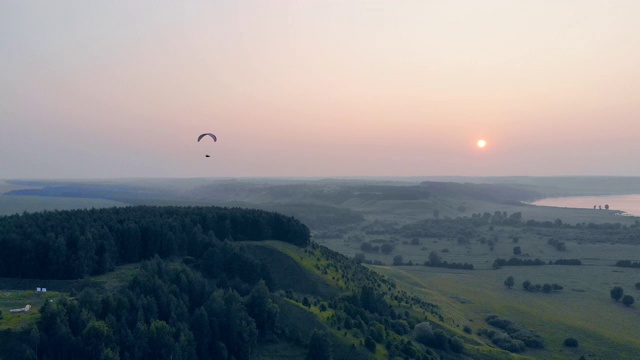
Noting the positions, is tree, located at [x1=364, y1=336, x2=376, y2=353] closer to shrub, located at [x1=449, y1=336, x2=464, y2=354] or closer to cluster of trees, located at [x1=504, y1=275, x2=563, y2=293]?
shrub, located at [x1=449, y1=336, x2=464, y2=354]

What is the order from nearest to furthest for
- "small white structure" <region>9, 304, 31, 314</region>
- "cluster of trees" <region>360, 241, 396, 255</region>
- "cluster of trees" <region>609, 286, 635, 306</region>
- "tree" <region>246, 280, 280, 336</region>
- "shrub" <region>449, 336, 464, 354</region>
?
"small white structure" <region>9, 304, 31, 314</region>
"tree" <region>246, 280, 280, 336</region>
"shrub" <region>449, 336, 464, 354</region>
"cluster of trees" <region>609, 286, 635, 306</region>
"cluster of trees" <region>360, 241, 396, 255</region>

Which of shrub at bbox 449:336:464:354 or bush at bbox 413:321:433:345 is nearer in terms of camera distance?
shrub at bbox 449:336:464:354

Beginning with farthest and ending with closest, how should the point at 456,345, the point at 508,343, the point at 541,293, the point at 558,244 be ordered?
the point at 558,244, the point at 541,293, the point at 508,343, the point at 456,345

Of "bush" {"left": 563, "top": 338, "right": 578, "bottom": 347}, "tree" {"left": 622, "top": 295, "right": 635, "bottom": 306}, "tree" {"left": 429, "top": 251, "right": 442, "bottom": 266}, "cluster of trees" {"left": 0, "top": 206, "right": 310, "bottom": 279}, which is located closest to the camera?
"cluster of trees" {"left": 0, "top": 206, "right": 310, "bottom": 279}

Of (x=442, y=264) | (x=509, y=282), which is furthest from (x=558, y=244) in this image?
(x=509, y=282)

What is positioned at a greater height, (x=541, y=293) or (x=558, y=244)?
(x=558, y=244)

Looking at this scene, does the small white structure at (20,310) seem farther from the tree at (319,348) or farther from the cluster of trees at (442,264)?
the cluster of trees at (442,264)

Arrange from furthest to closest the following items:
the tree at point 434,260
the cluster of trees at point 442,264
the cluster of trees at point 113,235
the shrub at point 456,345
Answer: the tree at point 434,260
the cluster of trees at point 442,264
the shrub at point 456,345
the cluster of trees at point 113,235

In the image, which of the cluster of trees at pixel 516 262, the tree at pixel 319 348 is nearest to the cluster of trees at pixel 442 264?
the cluster of trees at pixel 516 262

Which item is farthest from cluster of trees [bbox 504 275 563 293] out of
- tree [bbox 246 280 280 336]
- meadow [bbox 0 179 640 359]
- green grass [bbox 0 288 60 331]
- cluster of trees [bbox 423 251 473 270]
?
green grass [bbox 0 288 60 331]

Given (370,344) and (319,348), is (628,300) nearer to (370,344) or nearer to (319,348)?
(370,344)
